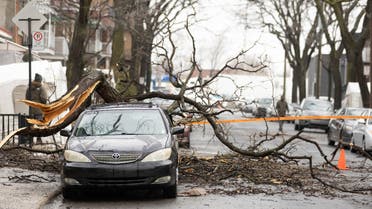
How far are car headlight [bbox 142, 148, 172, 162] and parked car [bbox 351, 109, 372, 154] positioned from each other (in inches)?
383

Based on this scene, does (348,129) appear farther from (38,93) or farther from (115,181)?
(115,181)

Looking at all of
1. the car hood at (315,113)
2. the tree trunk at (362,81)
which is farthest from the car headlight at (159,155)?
the tree trunk at (362,81)

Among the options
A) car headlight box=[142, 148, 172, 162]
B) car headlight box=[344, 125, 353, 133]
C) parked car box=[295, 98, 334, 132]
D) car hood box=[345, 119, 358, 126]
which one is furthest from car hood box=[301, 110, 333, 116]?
car headlight box=[142, 148, 172, 162]

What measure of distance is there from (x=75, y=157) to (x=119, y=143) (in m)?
0.66

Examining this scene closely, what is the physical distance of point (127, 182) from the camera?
9.87 metres

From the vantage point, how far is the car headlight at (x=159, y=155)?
9.94 m

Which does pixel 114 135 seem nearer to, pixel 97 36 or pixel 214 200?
pixel 214 200

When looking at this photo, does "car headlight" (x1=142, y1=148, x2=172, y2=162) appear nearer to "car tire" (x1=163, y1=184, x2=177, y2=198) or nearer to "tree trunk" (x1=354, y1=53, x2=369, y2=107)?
"car tire" (x1=163, y1=184, x2=177, y2=198)

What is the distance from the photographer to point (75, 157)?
1003 centimetres

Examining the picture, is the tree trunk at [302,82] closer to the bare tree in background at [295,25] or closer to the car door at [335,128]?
the bare tree in background at [295,25]

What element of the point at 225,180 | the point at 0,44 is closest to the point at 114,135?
the point at 225,180

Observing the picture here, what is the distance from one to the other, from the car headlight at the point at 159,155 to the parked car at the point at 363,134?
32.0 ft

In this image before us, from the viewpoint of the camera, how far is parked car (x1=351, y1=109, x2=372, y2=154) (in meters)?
19.3

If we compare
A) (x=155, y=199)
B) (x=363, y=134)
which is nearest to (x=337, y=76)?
(x=363, y=134)
